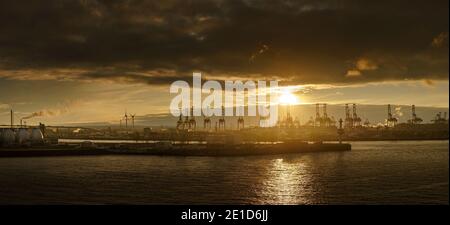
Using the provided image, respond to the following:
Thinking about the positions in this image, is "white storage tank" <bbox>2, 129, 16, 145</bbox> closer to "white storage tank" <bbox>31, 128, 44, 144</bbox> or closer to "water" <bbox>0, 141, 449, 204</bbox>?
"white storage tank" <bbox>31, 128, 44, 144</bbox>

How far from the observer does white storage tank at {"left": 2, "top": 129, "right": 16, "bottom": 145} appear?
145m

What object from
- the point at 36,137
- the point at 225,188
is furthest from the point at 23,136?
the point at 225,188

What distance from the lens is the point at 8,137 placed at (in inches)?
5817

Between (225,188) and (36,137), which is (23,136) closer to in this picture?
(36,137)

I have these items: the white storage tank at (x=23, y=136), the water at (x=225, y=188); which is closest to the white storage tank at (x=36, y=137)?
the white storage tank at (x=23, y=136)

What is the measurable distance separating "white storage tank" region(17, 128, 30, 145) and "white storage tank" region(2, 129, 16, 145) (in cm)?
155

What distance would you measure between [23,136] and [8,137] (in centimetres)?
489

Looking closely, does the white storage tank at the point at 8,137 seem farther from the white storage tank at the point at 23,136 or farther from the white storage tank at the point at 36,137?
the white storage tank at the point at 36,137

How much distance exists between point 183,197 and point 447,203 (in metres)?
23.7

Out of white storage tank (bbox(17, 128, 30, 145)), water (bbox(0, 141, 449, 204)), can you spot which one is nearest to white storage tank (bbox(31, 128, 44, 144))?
white storage tank (bbox(17, 128, 30, 145))

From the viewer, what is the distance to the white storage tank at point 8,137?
145 metres

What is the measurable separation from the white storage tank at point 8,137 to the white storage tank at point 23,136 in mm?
1547

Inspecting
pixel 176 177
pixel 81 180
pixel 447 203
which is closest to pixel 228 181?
pixel 176 177
